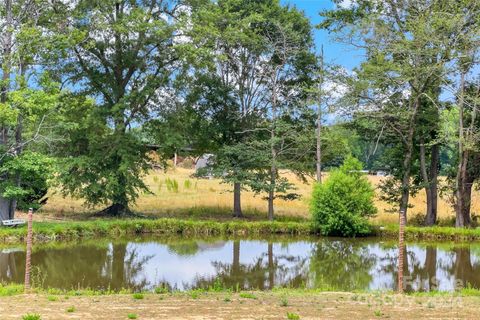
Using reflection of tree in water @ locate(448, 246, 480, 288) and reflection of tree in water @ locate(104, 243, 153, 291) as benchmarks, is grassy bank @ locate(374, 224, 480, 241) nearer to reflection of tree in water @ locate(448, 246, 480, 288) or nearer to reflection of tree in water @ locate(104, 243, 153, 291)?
reflection of tree in water @ locate(448, 246, 480, 288)

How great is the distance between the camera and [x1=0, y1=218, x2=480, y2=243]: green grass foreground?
1975 centimetres

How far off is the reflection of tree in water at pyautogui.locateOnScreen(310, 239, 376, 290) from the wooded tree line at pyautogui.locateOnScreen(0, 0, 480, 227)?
17.7ft

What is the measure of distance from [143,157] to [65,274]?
44.1 ft

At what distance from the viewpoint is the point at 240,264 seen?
16.0 m

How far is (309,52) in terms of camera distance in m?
27.7

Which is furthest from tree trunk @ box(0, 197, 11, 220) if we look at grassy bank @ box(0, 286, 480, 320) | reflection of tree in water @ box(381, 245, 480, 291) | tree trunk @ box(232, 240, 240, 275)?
reflection of tree in water @ box(381, 245, 480, 291)

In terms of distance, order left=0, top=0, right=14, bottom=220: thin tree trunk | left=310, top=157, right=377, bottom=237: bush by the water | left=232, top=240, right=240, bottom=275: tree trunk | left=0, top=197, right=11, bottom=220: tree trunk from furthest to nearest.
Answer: left=310, top=157, right=377, bottom=237: bush by the water, left=0, top=197, right=11, bottom=220: tree trunk, left=0, top=0, right=14, bottom=220: thin tree trunk, left=232, top=240, right=240, bottom=275: tree trunk

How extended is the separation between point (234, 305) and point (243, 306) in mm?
170

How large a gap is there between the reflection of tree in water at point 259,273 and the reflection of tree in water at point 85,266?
6.37ft

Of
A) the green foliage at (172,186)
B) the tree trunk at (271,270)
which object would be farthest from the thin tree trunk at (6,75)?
the green foliage at (172,186)

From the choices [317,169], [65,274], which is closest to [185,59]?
[317,169]

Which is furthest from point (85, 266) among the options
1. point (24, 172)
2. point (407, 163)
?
point (407, 163)

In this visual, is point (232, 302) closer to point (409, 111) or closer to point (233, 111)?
point (409, 111)

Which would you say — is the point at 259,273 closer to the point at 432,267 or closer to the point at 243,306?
the point at 432,267
